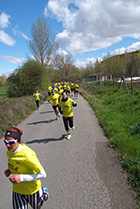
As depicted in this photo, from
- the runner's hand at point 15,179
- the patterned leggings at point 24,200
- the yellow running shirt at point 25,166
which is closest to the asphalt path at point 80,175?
the patterned leggings at point 24,200

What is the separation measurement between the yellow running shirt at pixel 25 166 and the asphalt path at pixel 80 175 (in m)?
0.98

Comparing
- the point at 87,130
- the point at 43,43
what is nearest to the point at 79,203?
the point at 87,130

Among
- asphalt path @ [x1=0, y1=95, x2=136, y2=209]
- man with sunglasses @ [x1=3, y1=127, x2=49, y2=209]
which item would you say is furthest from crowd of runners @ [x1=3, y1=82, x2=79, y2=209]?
asphalt path @ [x1=0, y1=95, x2=136, y2=209]

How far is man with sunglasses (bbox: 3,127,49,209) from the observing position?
2039mm

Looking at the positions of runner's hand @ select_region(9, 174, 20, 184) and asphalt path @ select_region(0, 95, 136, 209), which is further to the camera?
asphalt path @ select_region(0, 95, 136, 209)

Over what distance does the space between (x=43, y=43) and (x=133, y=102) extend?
91.2 ft

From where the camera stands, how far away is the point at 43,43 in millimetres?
31703

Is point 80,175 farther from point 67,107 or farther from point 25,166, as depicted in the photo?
point 67,107

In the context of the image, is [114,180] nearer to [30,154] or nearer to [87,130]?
[30,154]

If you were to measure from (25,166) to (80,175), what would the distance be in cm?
201

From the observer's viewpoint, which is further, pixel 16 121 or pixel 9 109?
pixel 9 109

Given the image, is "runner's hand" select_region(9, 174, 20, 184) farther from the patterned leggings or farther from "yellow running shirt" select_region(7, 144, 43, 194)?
the patterned leggings

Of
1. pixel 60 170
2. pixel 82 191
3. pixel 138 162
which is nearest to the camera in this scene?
pixel 82 191

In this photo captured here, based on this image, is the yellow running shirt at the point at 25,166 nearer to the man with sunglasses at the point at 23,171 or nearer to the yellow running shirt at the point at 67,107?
the man with sunglasses at the point at 23,171
